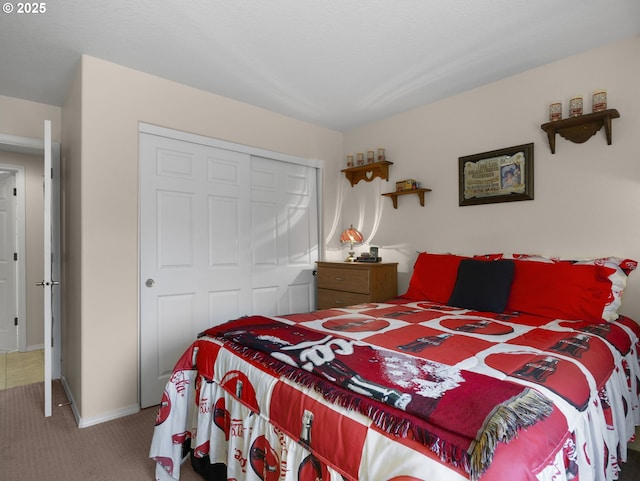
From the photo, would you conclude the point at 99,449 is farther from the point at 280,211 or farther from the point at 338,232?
the point at 338,232

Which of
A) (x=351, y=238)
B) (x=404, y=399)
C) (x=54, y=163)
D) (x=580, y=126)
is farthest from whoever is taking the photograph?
(x=351, y=238)

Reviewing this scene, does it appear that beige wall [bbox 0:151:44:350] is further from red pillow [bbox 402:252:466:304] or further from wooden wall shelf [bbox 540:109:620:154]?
wooden wall shelf [bbox 540:109:620:154]

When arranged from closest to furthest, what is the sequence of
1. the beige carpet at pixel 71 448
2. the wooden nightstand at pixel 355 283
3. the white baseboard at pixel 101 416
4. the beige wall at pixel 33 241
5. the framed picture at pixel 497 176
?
the beige carpet at pixel 71 448
the white baseboard at pixel 101 416
the framed picture at pixel 497 176
the wooden nightstand at pixel 355 283
the beige wall at pixel 33 241

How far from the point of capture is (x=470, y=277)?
7.98ft

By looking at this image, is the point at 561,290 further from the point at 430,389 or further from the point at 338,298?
the point at 338,298

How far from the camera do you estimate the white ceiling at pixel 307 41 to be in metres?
1.90

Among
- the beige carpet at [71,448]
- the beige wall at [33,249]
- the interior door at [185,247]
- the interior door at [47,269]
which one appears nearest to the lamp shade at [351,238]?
the interior door at [185,247]

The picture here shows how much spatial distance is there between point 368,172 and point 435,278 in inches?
57.5

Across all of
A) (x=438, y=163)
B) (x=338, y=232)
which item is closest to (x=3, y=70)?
(x=338, y=232)

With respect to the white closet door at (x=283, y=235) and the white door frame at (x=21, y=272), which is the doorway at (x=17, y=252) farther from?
the white closet door at (x=283, y=235)

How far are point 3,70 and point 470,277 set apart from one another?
11.4ft

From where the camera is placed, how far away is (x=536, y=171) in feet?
8.39

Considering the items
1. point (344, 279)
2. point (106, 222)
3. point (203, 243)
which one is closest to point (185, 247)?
point (203, 243)

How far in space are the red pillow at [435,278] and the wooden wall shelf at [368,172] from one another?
3.37 feet
